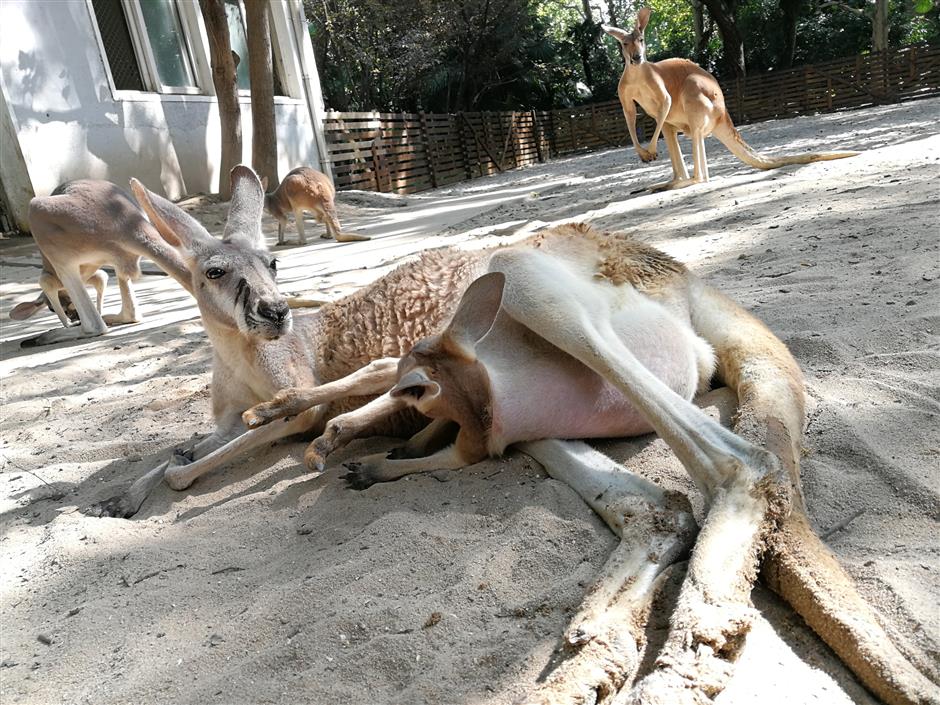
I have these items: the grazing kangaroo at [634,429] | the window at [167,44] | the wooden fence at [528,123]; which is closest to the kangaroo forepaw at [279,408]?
the grazing kangaroo at [634,429]

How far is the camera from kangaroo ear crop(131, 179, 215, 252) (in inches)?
106

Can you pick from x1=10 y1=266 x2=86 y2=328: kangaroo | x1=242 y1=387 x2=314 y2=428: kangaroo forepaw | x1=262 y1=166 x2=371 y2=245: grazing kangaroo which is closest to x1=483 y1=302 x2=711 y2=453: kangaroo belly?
x1=242 y1=387 x2=314 y2=428: kangaroo forepaw

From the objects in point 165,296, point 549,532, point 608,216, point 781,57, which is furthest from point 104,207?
point 781,57

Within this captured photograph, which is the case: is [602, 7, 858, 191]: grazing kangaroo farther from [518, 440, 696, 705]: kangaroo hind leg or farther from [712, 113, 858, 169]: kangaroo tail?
[518, 440, 696, 705]: kangaroo hind leg

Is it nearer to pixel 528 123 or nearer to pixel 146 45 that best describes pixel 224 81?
pixel 146 45

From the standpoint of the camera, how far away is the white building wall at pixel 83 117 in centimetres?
859

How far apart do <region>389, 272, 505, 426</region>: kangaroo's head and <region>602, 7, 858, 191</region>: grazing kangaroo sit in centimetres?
647

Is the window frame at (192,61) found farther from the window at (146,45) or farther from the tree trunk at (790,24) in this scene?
the tree trunk at (790,24)

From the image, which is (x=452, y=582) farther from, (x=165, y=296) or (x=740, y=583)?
(x=165, y=296)

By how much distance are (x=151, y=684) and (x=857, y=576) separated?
1492mm

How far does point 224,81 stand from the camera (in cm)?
1019

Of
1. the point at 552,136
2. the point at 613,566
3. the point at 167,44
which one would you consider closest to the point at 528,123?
the point at 552,136

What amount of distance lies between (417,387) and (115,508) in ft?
3.84

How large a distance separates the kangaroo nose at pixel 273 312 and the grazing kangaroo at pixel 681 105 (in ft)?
20.8
